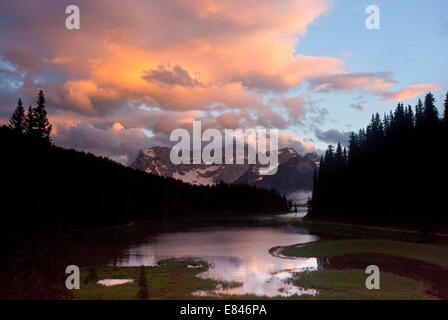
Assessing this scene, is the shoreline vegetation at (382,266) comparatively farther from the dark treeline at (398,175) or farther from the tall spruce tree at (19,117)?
the tall spruce tree at (19,117)

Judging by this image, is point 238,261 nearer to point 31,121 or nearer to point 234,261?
point 234,261

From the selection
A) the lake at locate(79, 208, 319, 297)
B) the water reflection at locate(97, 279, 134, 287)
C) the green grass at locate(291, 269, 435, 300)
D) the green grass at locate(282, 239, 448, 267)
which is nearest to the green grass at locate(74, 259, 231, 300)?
the water reflection at locate(97, 279, 134, 287)

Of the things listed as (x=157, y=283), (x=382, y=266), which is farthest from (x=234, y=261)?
(x=382, y=266)

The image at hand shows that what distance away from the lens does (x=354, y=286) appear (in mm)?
35219

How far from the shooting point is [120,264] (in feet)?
178

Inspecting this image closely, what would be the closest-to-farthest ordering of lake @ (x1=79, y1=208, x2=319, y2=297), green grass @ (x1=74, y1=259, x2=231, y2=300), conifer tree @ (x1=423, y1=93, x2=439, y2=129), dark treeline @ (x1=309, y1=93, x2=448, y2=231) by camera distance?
1. green grass @ (x1=74, y1=259, x2=231, y2=300)
2. lake @ (x1=79, y1=208, x2=319, y2=297)
3. dark treeline @ (x1=309, y1=93, x2=448, y2=231)
4. conifer tree @ (x1=423, y1=93, x2=439, y2=129)

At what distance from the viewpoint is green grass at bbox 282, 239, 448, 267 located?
5337cm

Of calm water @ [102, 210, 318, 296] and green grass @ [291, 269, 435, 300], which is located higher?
green grass @ [291, 269, 435, 300]

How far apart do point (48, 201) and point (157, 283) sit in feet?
42.1

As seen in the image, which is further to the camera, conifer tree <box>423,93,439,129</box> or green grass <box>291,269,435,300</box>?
conifer tree <box>423,93,439,129</box>

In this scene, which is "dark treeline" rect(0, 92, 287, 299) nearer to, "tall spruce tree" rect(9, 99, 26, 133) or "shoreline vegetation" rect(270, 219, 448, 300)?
"tall spruce tree" rect(9, 99, 26, 133)

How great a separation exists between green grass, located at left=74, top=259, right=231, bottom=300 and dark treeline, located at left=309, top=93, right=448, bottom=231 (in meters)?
47.2

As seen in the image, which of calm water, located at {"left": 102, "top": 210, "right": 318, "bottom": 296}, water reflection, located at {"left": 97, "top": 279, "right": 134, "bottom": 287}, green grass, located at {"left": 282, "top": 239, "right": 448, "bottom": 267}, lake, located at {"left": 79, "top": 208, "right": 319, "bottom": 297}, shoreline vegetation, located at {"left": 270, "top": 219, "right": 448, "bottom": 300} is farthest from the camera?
green grass, located at {"left": 282, "top": 239, "right": 448, "bottom": 267}
